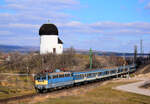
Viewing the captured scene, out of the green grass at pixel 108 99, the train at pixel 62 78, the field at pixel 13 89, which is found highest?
the train at pixel 62 78

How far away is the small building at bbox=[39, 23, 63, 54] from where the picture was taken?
7238 cm

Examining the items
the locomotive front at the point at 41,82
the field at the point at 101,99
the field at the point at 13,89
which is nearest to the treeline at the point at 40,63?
the field at the point at 13,89

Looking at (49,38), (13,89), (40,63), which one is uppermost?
(49,38)

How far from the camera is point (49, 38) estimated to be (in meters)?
72.6

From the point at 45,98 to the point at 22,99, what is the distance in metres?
3.05

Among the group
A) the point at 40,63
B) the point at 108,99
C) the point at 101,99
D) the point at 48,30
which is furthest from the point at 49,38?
the point at 108,99

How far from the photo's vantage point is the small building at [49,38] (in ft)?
237

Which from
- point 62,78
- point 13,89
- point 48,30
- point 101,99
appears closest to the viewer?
point 101,99

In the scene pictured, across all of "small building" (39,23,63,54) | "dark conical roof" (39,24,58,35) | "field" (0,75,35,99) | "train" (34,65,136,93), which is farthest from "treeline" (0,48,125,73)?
"train" (34,65,136,93)

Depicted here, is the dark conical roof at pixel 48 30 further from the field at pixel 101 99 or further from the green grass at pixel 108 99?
the green grass at pixel 108 99

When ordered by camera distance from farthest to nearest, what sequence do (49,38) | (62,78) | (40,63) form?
1. (49,38)
2. (40,63)
3. (62,78)

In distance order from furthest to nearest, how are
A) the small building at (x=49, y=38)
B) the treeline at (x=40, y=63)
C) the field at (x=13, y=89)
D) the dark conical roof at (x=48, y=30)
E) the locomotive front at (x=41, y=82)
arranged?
1. the small building at (x=49, y=38)
2. the dark conical roof at (x=48, y=30)
3. the treeline at (x=40, y=63)
4. the field at (x=13, y=89)
5. the locomotive front at (x=41, y=82)

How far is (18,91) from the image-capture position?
38.1 meters

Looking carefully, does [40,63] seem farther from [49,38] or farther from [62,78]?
[62,78]
